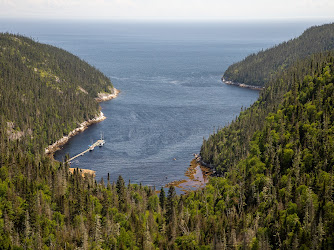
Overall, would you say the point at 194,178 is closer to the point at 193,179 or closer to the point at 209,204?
the point at 193,179

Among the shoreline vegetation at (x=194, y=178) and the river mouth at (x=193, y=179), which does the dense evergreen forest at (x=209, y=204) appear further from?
the shoreline vegetation at (x=194, y=178)

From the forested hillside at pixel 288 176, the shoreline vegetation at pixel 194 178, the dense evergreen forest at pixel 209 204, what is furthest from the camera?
the shoreline vegetation at pixel 194 178

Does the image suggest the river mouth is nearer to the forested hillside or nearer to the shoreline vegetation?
the shoreline vegetation

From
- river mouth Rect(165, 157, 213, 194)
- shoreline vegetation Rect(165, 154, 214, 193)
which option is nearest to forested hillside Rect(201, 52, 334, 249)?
shoreline vegetation Rect(165, 154, 214, 193)

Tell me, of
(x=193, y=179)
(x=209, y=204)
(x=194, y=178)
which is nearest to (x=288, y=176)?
(x=209, y=204)

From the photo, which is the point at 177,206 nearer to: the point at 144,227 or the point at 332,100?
the point at 144,227

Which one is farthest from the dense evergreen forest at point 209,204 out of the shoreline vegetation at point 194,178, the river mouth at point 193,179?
the shoreline vegetation at point 194,178

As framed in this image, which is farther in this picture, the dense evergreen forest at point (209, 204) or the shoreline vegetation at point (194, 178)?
the shoreline vegetation at point (194, 178)

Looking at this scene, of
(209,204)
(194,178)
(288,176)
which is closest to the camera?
(288,176)
